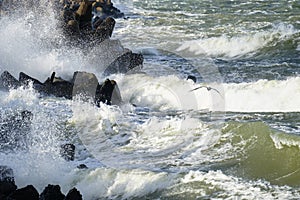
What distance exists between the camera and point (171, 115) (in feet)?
41.5

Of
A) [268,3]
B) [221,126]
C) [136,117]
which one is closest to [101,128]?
[136,117]

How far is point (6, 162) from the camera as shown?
389 inches

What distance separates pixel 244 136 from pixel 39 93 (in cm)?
542

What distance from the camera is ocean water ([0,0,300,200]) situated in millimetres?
9195

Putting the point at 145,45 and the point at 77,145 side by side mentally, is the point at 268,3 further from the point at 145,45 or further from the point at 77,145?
the point at 77,145

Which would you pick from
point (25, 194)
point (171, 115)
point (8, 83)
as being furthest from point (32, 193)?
point (8, 83)

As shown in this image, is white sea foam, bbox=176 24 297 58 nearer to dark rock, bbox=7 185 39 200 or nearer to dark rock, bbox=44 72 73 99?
dark rock, bbox=44 72 73 99

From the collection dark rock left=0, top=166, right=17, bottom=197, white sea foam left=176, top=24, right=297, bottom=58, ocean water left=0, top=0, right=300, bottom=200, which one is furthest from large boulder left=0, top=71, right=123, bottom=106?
white sea foam left=176, top=24, right=297, bottom=58

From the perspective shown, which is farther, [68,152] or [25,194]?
[68,152]

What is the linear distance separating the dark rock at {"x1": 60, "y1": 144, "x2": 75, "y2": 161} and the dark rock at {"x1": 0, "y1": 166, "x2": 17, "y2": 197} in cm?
193

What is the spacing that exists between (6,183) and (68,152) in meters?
2.36

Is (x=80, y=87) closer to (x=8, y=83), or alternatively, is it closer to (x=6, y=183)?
(x=8, y=83)

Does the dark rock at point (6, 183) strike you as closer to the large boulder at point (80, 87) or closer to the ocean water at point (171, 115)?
the ocean water at point (171, 115)

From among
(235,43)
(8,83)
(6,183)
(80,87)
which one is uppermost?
(235,43)
